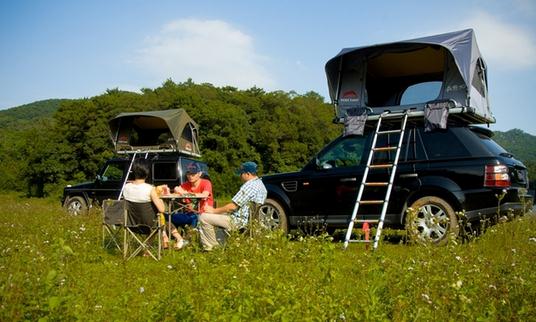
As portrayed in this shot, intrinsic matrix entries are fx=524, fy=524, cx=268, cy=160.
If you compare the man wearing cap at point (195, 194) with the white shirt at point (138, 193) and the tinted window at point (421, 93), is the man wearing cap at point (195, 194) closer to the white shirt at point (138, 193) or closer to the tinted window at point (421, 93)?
the white shirt at point (138, 193)

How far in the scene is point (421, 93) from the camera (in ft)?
35.2

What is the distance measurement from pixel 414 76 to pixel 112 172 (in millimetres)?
8896

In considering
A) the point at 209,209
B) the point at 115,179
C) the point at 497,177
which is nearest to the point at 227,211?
the point at 209,209

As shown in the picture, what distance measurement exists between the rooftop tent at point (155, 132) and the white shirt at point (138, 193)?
742cm

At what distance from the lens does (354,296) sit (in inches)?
144

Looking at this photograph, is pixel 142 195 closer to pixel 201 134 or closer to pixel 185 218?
pixel 185 218

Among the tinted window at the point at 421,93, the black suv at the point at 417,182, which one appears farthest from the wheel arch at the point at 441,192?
the tinted window at the point at 421,93

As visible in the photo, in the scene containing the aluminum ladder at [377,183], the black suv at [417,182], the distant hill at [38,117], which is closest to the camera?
the black suv at [417,182]

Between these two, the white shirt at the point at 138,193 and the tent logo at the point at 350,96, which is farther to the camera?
the tent logo at the point at 350,96

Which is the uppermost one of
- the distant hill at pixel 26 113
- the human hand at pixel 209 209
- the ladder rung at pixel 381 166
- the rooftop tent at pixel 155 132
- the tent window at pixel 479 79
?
the distant hill at pixel 26 113

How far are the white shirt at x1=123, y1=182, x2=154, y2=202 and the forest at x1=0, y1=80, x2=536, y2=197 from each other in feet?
93.6

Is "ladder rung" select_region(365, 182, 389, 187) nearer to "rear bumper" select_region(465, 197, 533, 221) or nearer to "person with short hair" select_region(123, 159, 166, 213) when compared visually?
"rear bumper" select_region(465, 197, 533, 221)

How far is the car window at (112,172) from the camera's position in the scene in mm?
15062

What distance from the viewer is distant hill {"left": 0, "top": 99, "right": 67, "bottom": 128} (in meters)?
80.3
